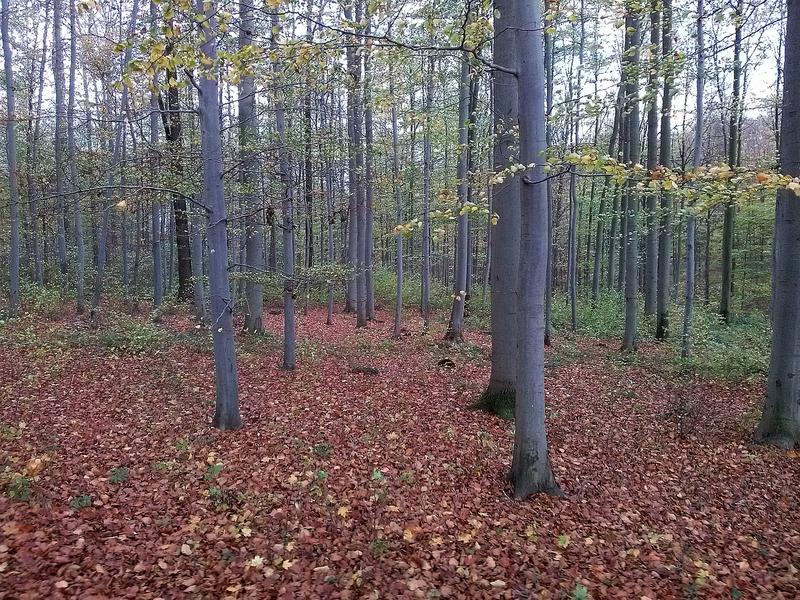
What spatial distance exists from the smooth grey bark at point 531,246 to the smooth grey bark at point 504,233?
197 centimetres

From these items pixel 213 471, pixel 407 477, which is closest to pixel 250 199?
pixel 213 471

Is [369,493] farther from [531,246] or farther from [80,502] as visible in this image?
[531,246]

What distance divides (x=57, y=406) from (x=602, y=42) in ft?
59.2

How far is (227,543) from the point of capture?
407 cm

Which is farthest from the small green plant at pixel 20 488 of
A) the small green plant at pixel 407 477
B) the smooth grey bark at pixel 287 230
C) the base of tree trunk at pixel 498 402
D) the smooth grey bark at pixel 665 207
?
the smooth grey bark at pixel 665 207

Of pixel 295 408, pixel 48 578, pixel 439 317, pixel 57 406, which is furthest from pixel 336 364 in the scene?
pixel 439 317

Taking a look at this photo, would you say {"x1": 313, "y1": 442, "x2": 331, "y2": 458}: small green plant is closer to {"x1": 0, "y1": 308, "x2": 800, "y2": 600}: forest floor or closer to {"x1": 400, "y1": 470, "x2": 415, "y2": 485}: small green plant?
{"x1": 0, "y1": 308, "x2": 800, "y2": 600}: forest floor

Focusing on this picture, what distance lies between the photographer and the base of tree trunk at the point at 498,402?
7270 mm

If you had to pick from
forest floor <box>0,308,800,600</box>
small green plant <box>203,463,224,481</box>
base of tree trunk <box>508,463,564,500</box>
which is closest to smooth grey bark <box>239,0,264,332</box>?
forest floor <box>0,308,800,600</box>

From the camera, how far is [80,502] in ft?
14.5

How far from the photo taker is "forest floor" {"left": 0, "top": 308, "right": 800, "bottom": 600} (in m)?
3.66

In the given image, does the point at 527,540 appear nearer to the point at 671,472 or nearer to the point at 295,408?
the point at 671,472

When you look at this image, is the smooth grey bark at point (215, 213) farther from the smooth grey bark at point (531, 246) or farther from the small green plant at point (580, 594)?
the small green plant at point (580, 594)

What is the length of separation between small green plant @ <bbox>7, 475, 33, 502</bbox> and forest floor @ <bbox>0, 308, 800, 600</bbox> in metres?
0.02
